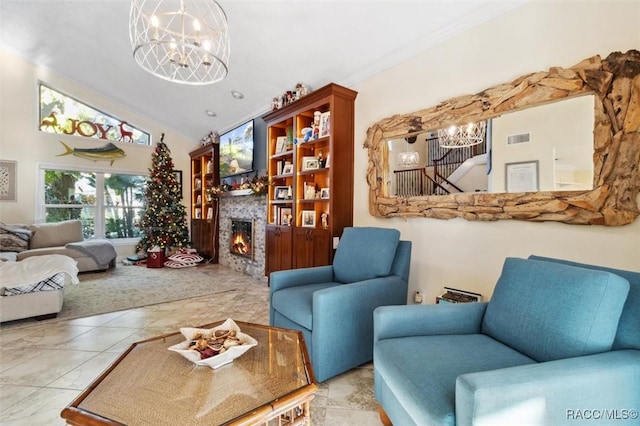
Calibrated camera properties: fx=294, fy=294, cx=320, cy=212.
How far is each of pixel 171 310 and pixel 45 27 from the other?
4.43m

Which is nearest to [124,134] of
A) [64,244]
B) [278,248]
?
[64,244]

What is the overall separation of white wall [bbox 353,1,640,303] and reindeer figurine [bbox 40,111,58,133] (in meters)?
5.94

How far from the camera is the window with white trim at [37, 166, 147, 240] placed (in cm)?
548

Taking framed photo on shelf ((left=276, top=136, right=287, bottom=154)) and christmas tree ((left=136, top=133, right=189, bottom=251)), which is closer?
framed photo on shelf ((left=276, top=136, right=287, bottom=154))

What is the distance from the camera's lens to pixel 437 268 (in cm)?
253

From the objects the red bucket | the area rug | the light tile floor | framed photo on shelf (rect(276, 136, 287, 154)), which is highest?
framed photo on shelf (rect(276, 136, 287, 154))

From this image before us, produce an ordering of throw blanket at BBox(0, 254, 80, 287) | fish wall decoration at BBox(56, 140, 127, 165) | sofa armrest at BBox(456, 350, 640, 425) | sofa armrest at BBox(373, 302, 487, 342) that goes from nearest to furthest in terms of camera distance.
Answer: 1. sofa armrest at BBox(456, 350, 640, 425)
2. sofa armrest at BBox(373, 302, 487, 342)
3. throw blanket at BBox(0, 254, 80, 287)
4. fish wall decoration at BBox(56, 140, 127, 165)

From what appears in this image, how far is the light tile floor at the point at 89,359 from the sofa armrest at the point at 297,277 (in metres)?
0.74

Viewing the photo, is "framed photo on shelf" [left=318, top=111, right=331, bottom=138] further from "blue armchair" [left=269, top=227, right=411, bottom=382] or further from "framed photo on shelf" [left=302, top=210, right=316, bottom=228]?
"blue armchair" [left=269, top=227, right=411, bottom=382]

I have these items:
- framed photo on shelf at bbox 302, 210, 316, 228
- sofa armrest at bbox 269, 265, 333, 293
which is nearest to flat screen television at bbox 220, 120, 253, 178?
framed photo on shelf at bbox 302, 210, 316, 228

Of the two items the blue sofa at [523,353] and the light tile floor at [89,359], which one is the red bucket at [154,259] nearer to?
the light tile floor at [89,359]

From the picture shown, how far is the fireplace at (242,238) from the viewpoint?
4.97 meters

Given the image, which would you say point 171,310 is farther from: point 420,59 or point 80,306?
point 420,59

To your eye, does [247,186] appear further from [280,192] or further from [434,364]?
[434,364]
